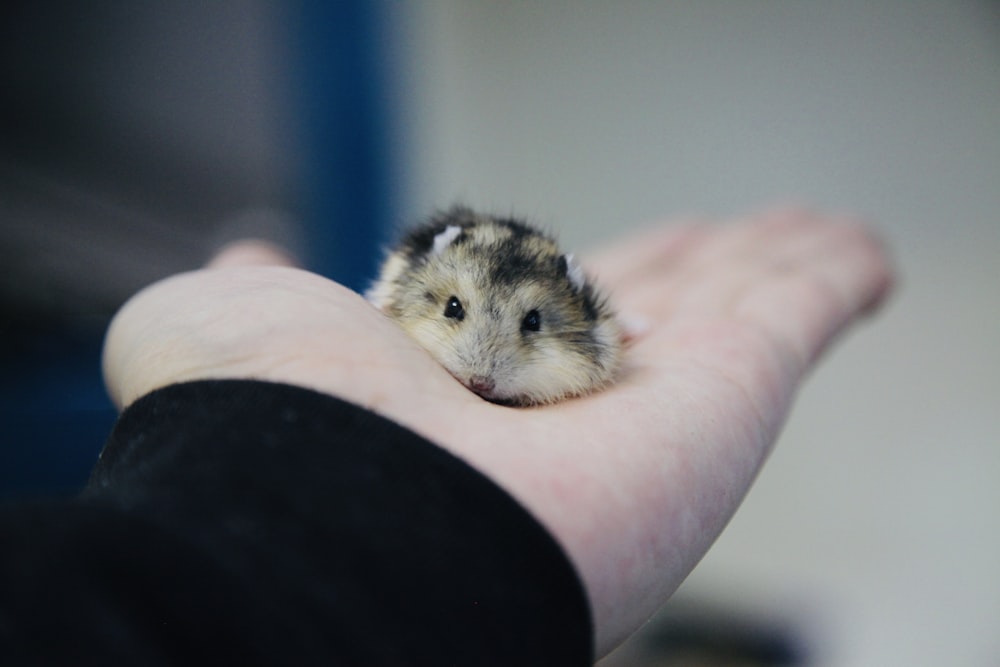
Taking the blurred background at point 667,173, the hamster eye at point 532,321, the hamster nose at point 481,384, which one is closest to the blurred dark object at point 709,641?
the blurred background at point 667,173

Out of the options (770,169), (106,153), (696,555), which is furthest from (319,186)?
(696,555)

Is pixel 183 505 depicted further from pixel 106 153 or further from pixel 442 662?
pixel 106 153

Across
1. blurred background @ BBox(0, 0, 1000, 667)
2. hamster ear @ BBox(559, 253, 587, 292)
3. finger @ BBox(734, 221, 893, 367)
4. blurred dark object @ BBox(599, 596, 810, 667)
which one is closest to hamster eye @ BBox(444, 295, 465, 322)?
hamster ear @ BBox(559, 253, 587, 292)

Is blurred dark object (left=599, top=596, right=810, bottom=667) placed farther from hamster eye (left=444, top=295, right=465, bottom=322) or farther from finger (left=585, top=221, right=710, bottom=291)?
hamster eye (left=444, top=295, right=465, bottom=322)

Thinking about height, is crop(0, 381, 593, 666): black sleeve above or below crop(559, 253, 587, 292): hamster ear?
below

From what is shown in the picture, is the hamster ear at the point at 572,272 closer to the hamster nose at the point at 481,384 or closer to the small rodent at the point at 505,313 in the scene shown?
the small rodent at the point at 505,313

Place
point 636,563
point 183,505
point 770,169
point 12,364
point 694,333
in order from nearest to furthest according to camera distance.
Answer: point 183,505 → point 636,563 → point 694,333 → point 12,364 → point 770,169
